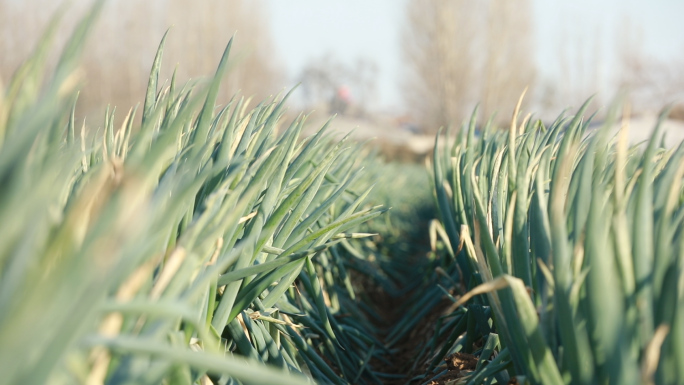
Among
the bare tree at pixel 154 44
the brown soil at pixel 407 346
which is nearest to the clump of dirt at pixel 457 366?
the brown soil at pixel 407 346

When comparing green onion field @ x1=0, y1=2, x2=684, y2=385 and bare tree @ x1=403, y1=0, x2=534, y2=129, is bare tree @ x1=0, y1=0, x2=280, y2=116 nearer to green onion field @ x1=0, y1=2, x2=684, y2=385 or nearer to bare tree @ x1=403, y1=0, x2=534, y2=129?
bare tree @ x1=403, y1=0, x2=534, y2=129

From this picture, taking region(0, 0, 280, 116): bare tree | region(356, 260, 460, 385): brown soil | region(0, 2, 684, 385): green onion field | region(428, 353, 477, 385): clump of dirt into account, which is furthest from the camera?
region(0, 0, 280, 116): bare tree

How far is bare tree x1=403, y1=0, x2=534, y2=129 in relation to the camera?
15234 millimetres

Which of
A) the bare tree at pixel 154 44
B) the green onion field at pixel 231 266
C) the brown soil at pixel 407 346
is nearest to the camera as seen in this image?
the green onion field at pixel 231 266

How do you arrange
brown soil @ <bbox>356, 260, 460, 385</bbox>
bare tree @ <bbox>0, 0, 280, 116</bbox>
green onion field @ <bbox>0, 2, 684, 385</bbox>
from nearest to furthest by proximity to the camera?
1. green onion field @ <bbox>0, 2, 684, 385</bbox>
2. brown soil @ <bbox>356, 260, 460, 385</bbox>
3. bare tree @ <bbox>0, 0, 280, 116</bbox>

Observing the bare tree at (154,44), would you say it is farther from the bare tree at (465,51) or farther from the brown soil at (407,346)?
the brown soil at (407,346)

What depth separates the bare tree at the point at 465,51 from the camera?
1523 centimetres

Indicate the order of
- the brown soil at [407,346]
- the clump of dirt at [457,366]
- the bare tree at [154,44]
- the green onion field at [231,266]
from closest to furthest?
the green onion field at [231,266] < the clump of dirt at [457,366] < the brown soil at [407,346] < the bare tree at [154,44]

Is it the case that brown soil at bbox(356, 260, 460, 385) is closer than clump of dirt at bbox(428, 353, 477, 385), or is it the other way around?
clump of dirt at bbox(428, 353, 477, 385)

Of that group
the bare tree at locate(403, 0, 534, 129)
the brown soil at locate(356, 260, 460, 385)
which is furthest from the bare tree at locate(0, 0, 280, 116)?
the brown soil at locate(356, 260, 460, 385)

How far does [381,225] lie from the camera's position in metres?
2.70

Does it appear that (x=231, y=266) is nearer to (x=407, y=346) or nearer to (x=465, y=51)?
(x=407, y=346)

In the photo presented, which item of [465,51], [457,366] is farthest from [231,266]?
[465,51]

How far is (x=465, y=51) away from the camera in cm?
1531
